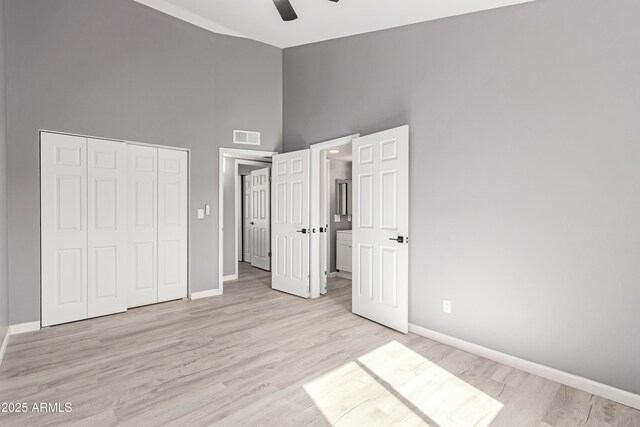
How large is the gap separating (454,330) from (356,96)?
291 cm

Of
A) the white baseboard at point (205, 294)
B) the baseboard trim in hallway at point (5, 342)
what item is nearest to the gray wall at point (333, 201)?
the white baseboard at point (205, 294)

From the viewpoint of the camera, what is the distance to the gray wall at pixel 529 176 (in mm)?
2189

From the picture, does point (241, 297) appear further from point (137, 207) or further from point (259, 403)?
point (259, 403)

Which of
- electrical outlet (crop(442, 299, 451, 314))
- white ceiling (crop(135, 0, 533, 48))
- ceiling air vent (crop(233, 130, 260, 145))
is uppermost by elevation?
white ceiling (crop(135, 0, 533, 48))

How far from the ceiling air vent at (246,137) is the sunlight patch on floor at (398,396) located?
358 centimetres

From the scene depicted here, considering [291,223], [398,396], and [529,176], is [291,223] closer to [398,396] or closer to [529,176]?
[398,396]

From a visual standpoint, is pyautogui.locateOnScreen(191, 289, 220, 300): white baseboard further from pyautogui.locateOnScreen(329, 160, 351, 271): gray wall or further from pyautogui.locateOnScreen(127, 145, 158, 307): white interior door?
pyautogui.locateOnScreen(329, 160, 351, 271): gray wall

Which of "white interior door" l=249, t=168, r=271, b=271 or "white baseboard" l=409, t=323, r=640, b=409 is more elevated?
"white interior door" l=249, t=168, r=271, b=271

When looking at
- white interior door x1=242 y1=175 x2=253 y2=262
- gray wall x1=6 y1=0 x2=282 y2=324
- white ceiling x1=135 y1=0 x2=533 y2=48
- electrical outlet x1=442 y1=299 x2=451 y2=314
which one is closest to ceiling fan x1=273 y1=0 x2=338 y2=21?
white ceiling x1=135 y1=0 x2=533 y2=48

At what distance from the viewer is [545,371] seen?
2.49 m

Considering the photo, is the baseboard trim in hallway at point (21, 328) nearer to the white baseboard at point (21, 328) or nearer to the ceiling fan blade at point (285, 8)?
the white baseboard at point (21, 328)

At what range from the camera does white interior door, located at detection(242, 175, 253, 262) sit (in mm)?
6910

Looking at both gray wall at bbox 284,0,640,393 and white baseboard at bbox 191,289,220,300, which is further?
white baseboard at bbox 191,289,220,300

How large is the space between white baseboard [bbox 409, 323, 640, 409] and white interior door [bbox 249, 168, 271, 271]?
3.87m
